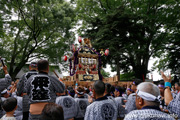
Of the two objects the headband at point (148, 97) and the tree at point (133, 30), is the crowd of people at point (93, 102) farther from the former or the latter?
the tree at point (133, 30)

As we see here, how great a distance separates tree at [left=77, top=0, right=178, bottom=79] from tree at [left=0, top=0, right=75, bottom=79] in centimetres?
414

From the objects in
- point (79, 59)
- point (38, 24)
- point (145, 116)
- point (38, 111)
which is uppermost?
point (38, 24)

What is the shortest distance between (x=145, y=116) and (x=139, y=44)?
2030 cm

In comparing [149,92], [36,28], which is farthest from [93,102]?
[36,28]

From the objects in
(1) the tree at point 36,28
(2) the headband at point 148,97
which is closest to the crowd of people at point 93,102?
(2) the headband at point 148,97

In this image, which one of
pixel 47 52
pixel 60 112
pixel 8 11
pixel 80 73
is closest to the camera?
pixel 60 112

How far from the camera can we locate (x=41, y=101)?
10.6 feet

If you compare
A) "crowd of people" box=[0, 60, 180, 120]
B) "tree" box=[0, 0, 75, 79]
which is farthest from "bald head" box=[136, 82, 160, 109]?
"tree" box=[0, 0, 75, 79]

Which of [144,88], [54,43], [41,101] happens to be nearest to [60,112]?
[144,88]

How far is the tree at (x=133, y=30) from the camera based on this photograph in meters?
20.4

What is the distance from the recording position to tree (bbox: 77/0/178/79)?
67.0 ft

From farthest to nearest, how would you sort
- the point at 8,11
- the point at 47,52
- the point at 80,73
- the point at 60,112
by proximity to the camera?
1. the point at 47,52
2. the point at 80,73
3. the point at 8,11
4. the point at 60,112

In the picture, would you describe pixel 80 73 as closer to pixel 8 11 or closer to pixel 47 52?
pixel 47 52

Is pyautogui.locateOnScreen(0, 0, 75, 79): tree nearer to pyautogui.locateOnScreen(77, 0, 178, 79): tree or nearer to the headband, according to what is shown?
pyautogui.locateOnScreen(77, 0, 178, 79): tree
